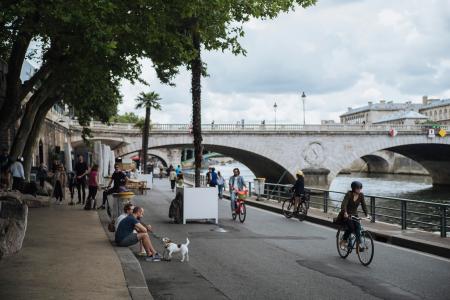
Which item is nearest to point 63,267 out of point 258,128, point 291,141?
point 258,128

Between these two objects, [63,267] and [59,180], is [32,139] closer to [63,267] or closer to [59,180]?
[59,180]

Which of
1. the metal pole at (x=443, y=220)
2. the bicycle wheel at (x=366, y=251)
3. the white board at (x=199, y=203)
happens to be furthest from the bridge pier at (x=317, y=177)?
the bicycle wheel at (x=366, y=251)

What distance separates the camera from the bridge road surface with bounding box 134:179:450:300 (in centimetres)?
767

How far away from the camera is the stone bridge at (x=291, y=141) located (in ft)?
178

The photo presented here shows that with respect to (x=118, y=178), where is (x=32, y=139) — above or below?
above

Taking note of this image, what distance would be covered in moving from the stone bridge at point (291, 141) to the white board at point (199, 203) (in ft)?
120

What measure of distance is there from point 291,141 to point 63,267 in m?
Result: 49.5

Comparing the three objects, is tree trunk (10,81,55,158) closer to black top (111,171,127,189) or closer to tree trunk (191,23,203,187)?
black top (111,171,127,189)

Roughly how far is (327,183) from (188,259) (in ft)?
158

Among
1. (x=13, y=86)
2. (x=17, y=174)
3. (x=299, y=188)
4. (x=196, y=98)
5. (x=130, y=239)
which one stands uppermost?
(x=13, y=86)

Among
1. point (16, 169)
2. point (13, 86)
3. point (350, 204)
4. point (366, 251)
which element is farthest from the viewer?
point (16, 169)

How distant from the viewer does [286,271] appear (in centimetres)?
921

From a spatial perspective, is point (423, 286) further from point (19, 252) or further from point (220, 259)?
point (19, 252)

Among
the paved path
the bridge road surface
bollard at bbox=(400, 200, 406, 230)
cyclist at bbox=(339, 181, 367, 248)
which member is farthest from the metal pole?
the paved path
